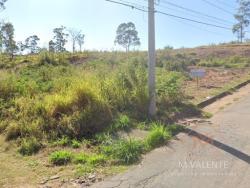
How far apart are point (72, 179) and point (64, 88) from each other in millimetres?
4654

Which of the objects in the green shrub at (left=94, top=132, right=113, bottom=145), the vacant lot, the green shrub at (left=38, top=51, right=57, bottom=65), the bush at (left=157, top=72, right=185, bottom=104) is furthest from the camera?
the green shrub at (left=38, top=51, right=57, bottom=65)

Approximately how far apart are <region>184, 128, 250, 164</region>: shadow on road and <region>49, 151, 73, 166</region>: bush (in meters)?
2.95

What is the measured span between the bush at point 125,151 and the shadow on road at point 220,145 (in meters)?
1.56

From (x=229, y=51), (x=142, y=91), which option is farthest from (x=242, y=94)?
(x=229, y=51)

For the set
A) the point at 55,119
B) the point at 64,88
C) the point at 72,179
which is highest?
the point at 64,88

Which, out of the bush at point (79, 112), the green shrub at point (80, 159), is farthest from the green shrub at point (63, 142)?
the green shrub at point (80, 159)

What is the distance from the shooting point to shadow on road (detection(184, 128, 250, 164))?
6.13 m

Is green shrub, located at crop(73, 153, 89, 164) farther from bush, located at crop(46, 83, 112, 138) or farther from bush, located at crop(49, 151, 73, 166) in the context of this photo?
bush, located at crop(46, 83, 112, 138)

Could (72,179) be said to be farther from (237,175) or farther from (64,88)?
(64,88)

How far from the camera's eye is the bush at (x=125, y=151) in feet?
20.2

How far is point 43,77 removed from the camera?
1289 cm

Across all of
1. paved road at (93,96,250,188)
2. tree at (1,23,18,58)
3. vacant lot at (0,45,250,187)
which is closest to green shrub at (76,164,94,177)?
vacant lot at (0,45,250,187)

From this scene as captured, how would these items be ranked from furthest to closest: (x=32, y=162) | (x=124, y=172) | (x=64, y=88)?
(x=64, y=88)
(x=32, y=162)
(x=124, y=172)

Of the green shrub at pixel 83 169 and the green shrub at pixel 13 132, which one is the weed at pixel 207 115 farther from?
the green shrub at pixel 13 132
